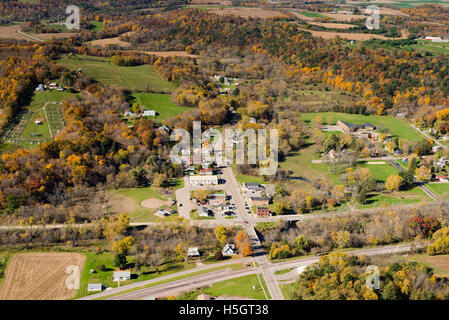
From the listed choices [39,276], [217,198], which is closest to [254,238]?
[217,198]

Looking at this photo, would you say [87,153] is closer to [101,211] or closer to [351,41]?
[101,211]

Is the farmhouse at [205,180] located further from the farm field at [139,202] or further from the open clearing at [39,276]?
the open clearing at [39,276]

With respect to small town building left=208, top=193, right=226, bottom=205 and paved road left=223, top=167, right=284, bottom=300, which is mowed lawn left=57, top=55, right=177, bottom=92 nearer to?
paved road left=223, top=167, right=284, bottom=300

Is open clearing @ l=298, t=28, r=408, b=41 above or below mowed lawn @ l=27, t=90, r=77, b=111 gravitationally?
above

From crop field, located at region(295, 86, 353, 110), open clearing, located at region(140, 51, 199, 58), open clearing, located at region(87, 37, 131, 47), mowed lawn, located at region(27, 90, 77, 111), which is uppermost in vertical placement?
open clearing, located at region(87, 37, 131, 47)

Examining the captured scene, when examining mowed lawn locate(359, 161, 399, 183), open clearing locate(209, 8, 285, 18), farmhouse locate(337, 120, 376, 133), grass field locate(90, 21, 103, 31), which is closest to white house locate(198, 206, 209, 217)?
mowed lawn locate(359, 161, 399, 183)

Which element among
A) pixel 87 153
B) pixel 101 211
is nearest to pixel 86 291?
pixel 101 211
